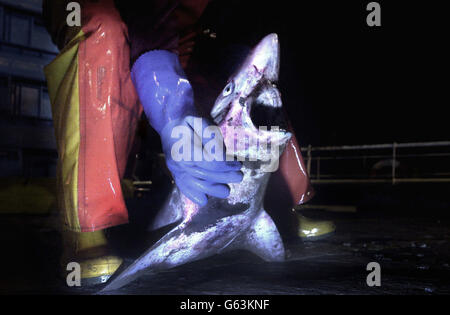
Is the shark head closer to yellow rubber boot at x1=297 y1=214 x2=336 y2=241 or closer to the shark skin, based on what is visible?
the shark skin

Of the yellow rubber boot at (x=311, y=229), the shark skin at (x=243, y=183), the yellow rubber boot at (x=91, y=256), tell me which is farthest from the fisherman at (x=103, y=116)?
the yellow rubber boot at (x=311, y=229)

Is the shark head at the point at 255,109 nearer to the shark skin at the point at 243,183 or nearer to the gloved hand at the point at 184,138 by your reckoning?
the shark skin at the point at 243,183

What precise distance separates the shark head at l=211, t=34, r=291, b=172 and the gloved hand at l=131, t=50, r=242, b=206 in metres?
0.10

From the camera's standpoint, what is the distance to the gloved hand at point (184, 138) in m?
1.11

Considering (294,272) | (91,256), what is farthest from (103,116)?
(294,272)

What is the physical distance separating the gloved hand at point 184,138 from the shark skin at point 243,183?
0.12m

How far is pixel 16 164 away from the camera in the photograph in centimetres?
1100

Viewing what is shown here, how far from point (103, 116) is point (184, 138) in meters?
0.37

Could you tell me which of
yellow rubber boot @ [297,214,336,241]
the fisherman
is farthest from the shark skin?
yellow rubber boot @ [297,214,336,241]

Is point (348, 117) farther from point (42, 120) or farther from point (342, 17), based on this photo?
point (42, 120)

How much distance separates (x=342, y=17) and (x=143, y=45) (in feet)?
10.8

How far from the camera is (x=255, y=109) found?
1.29 meters

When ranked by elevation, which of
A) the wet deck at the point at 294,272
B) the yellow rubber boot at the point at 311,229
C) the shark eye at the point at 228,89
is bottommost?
the yellow rubber boot at the point at 311,229

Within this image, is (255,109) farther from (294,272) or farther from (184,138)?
(294,272)
